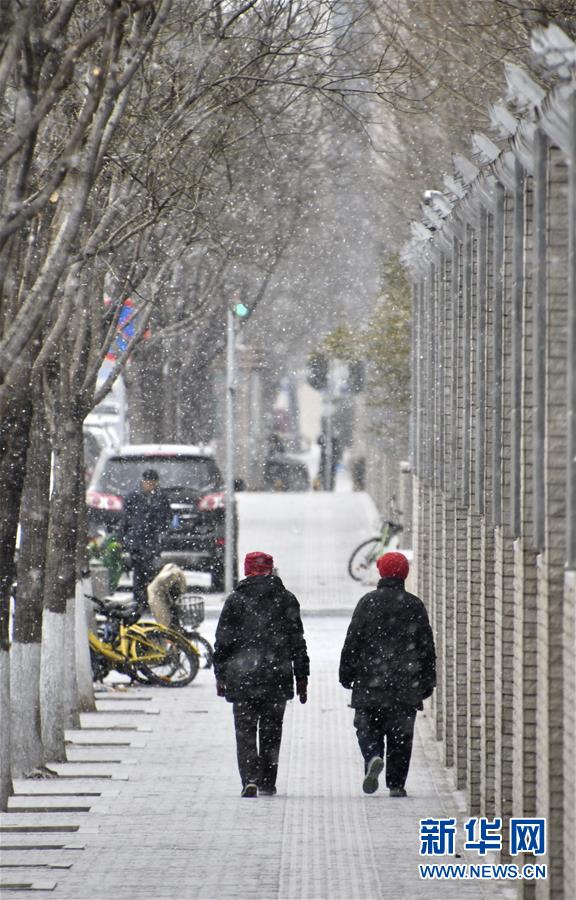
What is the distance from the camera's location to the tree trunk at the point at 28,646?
13398 mm

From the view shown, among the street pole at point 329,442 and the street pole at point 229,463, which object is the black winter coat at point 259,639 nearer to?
the street pole at point 229,463

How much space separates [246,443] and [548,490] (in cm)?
Result: 5972

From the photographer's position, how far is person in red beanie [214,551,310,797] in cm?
1279

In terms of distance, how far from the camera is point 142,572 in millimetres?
22797

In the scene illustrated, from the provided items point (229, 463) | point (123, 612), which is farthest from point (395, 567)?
point (229, 463)

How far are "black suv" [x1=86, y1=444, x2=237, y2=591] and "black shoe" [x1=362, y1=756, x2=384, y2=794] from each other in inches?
585

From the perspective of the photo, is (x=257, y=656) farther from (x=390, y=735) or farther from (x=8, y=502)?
(x=8, y=502)

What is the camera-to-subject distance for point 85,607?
1777 cm

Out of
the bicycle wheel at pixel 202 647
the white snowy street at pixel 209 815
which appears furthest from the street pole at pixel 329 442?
the white snowy street at pixel 209 815

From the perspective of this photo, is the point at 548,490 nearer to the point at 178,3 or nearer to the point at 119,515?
the point at 178,3

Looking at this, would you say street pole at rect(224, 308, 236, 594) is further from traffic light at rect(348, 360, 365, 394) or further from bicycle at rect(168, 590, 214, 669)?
traffic light at rect(348, 360, 365, 394)

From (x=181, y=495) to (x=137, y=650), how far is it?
9343 mm

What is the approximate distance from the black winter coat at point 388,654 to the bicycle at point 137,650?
5520mm

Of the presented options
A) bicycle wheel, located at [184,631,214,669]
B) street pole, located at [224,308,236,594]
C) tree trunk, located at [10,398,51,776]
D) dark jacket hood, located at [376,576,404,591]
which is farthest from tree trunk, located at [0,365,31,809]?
street pole, located at [224,308,236,594]
